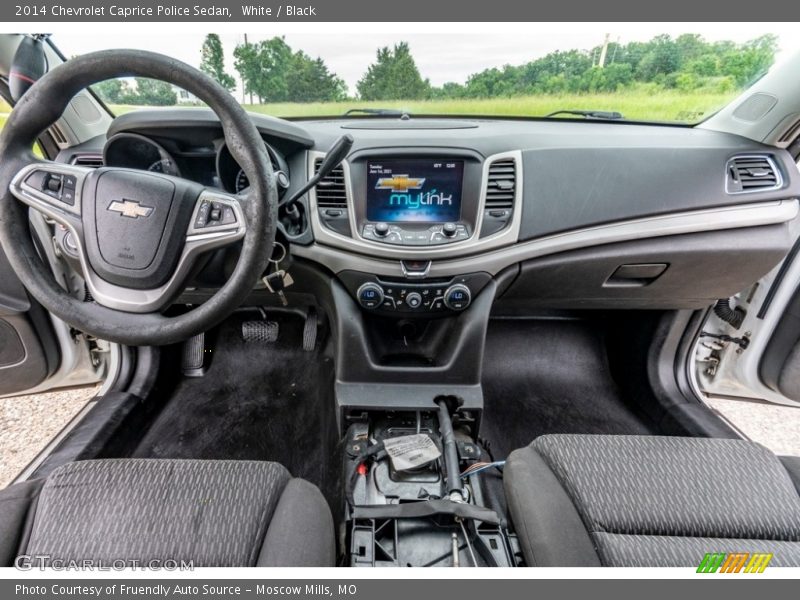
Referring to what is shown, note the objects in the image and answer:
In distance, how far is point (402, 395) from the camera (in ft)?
5.02

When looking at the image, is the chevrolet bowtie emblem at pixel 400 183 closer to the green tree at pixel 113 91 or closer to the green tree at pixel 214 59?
the green tree at pixel 214 59

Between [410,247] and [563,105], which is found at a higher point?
[563,105]

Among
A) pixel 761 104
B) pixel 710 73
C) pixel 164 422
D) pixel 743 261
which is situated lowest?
pixel 164 422

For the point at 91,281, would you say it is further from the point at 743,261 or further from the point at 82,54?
the point at 743,261

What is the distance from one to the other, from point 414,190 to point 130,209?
31.5 inches

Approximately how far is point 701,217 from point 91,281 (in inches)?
70.5

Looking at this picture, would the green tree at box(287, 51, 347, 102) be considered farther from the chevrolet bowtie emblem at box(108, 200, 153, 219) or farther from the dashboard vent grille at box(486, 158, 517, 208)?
the chevrolet bowtie emblem at box(108, 200, 153, 219)

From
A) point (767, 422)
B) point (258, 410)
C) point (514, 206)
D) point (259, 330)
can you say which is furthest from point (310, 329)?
point (767, 422)

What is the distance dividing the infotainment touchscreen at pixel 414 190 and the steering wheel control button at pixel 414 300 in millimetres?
250

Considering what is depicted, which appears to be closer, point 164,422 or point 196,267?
point 196,267

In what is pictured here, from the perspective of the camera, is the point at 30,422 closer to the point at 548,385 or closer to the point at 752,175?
the point at 548,385

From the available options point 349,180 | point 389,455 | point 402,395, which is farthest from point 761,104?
point 389,455

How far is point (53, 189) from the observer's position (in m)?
0.97

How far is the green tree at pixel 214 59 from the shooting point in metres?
1.33
